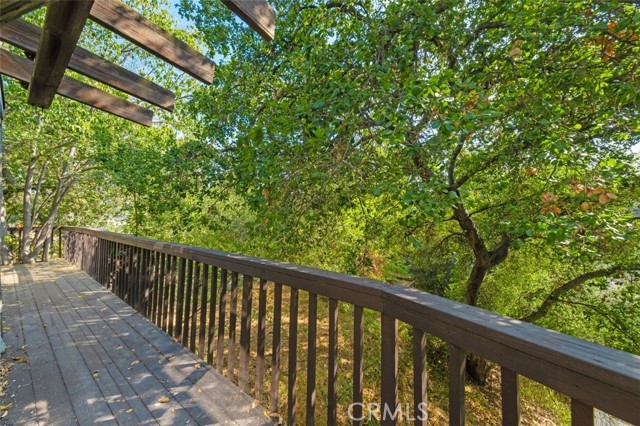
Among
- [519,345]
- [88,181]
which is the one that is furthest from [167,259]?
[88,181]

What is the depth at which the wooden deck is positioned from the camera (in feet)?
5.79

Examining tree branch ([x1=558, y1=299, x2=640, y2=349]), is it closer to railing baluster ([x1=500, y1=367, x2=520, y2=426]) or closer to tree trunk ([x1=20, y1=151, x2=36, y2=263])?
railing baluster ([x1=500, y1=367, x2=520, y2=426])

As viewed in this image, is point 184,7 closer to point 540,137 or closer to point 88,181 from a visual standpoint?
point 540,137

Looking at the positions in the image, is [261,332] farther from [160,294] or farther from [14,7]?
[14,7]

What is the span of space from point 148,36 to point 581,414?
235cm

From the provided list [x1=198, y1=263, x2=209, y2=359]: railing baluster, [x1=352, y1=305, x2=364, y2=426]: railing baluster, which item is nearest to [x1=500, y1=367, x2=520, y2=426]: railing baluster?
[x1=352, y1=305, x2=364, y2=426]: railing baluster

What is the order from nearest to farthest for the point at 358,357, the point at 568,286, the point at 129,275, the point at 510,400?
the point at 510,400, the point at 358,357, the point at 129,275, the point at 568,286

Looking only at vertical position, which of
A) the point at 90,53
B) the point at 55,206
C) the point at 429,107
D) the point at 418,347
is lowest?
the point at 418,347

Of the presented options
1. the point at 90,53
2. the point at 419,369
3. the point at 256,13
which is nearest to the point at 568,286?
the point at 419,369

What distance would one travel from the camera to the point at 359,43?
2750mm

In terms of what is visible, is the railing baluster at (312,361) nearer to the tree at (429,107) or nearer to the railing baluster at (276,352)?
the railing baluster at (276,352)

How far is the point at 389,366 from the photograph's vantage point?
4.09ft

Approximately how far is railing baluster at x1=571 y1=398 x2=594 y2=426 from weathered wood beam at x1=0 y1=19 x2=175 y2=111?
9.67 ft

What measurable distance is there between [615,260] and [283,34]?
5021 mm
